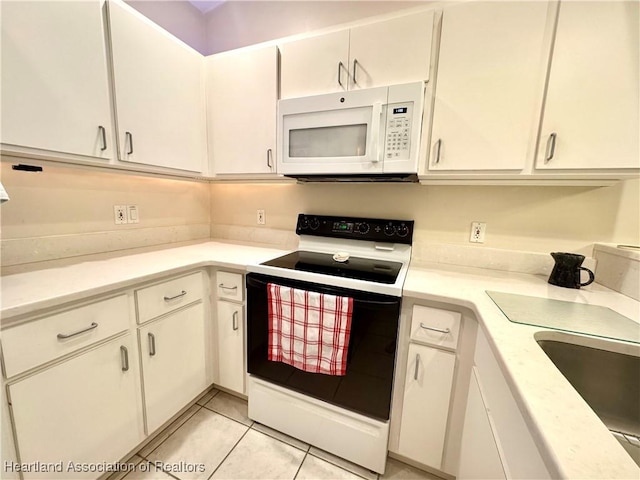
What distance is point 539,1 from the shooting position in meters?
1.04

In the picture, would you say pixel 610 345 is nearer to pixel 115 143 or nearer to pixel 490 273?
pixel 490 273

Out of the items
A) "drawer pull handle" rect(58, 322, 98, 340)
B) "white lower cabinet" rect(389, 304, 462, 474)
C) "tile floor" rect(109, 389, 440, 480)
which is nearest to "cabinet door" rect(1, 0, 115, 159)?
"drawer pull handle" rect(58, 322, 98, 340)

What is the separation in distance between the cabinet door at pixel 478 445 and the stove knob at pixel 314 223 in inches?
45.5

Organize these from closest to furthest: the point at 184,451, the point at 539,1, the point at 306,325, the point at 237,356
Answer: the point at 539,1 → the point at 306,325 → the point at 184,451 → the point at 237,356

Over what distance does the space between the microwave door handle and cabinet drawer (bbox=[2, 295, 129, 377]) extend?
1307 millimetres

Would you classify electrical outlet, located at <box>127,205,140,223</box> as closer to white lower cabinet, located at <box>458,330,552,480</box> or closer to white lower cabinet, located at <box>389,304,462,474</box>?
white lower cabinet, located at <box>389,304,462,474</box>

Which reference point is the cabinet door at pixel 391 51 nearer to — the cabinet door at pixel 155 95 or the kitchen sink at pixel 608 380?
the cabinet door at pixel 155 95

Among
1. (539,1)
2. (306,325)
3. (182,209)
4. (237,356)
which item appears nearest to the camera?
(539,1)

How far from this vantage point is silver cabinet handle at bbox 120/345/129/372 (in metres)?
1.16

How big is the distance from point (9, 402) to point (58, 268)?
23.9 inches

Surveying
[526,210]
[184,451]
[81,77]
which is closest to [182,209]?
[81,77]

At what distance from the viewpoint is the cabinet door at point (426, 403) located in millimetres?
1143

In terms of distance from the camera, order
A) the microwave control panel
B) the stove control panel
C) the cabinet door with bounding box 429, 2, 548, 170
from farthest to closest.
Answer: the stove control panel
the microwave control panel
the cabinet door with bounding box 429, 2, 548, 170

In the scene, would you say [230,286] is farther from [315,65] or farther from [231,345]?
[315,65]
